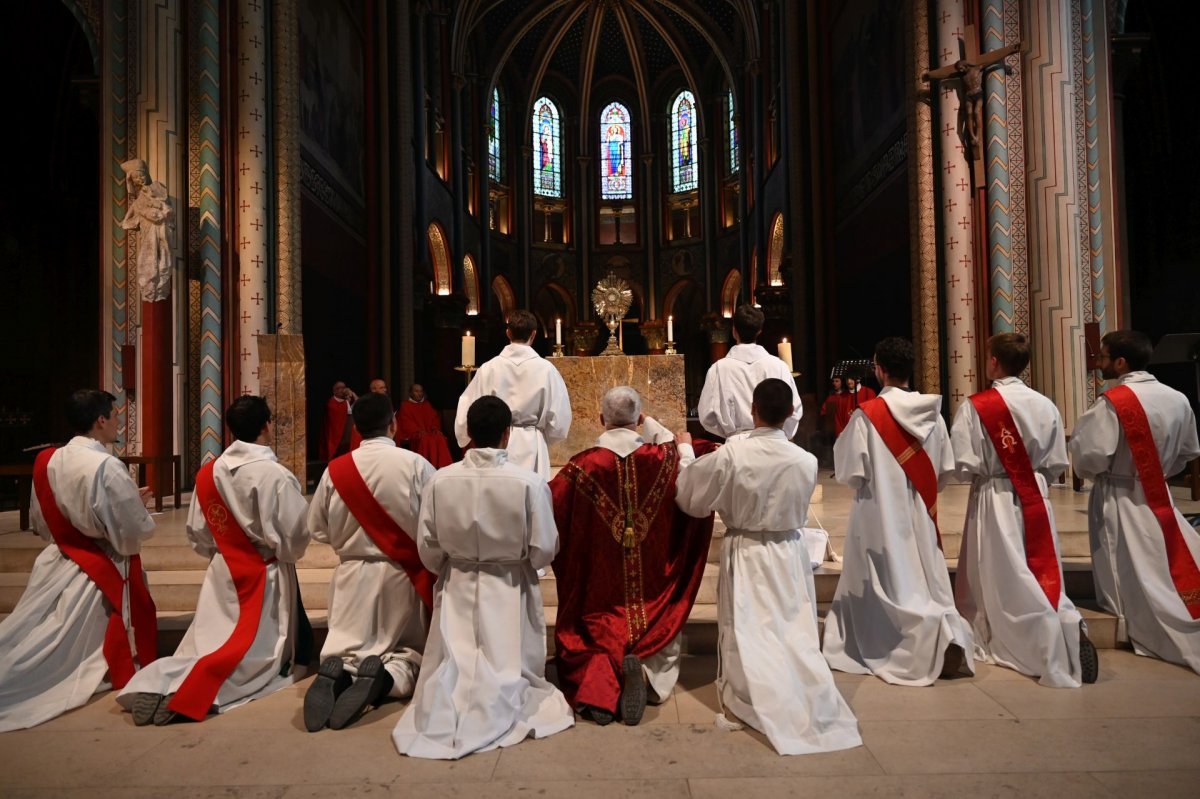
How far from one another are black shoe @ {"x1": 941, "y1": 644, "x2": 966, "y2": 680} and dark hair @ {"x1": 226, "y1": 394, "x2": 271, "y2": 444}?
10.4 ft

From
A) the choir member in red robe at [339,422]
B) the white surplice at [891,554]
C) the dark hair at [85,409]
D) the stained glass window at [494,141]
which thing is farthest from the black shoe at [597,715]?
the stained glass window at [494,141]

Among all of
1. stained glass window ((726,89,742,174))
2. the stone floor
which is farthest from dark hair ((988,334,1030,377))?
stained glass window ((726,89,742,174))

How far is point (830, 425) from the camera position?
1316 cm

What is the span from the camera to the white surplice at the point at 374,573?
12.8ft

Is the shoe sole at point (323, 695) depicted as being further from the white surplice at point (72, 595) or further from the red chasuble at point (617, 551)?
the white surplice at point (72, 595)

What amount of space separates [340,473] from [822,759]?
2.20 m

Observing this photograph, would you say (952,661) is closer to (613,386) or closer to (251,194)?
(613,386)

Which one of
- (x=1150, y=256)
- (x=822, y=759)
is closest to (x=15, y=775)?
(x=822, y=759)

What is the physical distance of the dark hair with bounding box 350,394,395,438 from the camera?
13.0 ft

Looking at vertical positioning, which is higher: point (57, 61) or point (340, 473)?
point (57, 61)

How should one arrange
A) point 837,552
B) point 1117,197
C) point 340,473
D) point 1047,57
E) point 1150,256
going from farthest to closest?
point 1150,256
point 1117,197
point 1047,57
point 837,552
point 340,473

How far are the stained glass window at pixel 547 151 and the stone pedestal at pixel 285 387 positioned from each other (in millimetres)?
19079

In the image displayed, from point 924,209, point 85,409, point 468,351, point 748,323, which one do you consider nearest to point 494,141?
point 924,209

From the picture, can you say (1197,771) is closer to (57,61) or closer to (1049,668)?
(1049,668)
